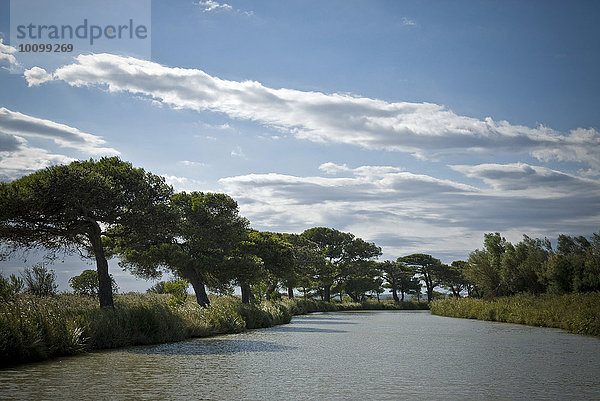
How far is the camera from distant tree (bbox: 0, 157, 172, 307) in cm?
2314

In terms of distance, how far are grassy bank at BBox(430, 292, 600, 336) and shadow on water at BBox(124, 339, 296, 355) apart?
18.3m

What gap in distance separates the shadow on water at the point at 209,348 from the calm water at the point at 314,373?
0.04 meters

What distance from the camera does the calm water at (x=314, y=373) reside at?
34.9ft

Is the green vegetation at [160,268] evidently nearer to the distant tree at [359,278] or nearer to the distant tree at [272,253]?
the distant tree at [272,253]

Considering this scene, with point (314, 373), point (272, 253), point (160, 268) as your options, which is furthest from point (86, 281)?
point (314, 373)

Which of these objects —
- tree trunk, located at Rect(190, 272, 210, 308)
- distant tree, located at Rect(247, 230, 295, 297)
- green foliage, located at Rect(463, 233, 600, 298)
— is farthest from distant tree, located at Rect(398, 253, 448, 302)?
tree trunk, located at Rect(190, 272, 210, 308)

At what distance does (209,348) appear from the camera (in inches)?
802

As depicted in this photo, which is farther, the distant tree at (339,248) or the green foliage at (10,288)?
the distant tree at (339,248)

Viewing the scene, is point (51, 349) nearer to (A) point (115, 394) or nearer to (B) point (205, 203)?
(A) point (115, 394)

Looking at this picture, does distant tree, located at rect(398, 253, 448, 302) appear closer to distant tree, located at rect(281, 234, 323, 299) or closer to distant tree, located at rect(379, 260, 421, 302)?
distant tree, located at rect(379, 260, 421, 302)

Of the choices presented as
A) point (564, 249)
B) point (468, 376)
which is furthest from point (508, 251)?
point (468, 376)

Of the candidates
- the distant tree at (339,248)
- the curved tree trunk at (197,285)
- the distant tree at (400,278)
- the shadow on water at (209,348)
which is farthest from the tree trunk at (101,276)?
the distant tree at (400,278)

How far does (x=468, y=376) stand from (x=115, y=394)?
8.80m

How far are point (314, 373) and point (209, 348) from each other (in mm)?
7776
